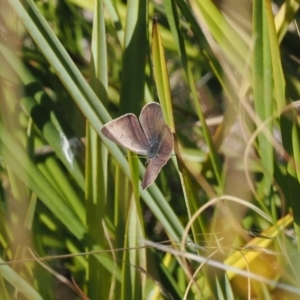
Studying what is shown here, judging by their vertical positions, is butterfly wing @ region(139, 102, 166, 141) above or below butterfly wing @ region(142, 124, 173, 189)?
above

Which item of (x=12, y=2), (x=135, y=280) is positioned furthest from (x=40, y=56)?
(x=135, y=280)

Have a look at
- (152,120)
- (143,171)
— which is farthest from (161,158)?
(143,171)

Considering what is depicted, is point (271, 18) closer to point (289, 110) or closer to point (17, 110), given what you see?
point (289, 110)

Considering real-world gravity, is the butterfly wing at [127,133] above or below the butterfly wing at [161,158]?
above

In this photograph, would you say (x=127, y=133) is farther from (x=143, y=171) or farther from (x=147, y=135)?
(x=143, y=171)
